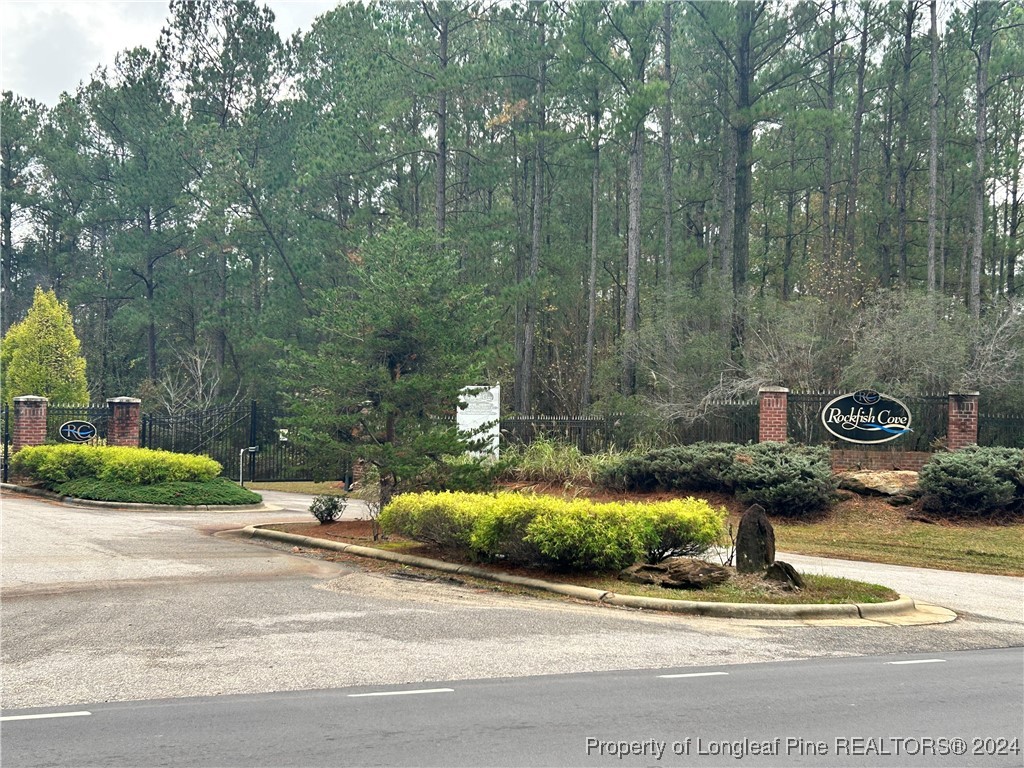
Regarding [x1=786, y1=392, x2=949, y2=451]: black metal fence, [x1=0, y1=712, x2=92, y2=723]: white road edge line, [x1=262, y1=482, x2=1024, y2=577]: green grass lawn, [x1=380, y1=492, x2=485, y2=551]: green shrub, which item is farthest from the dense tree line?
[x1=0, y1=712, x2=92, y2=723]: white road edge line

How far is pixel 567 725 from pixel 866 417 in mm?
19755

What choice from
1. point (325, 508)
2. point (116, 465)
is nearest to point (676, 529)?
point (325, 508)

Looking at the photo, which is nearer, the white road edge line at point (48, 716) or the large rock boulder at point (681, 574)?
the white road edge line at point (48, 716)

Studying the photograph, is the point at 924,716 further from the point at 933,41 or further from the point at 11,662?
the point at 933,41

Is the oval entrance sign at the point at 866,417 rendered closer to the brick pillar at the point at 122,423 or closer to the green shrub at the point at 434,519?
the green shrub at the point at 434,519

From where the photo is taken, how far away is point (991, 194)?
152 feet

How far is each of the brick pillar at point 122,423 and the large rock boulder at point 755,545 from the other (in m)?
20.8

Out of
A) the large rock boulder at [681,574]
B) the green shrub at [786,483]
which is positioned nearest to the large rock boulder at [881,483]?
the green shrub at [786,483]

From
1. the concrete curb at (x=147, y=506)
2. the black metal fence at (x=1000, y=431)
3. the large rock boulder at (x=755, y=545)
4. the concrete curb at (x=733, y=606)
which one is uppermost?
the black metal fence at (x=1000, y=431)

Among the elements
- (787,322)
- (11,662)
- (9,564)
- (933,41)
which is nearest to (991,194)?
(933,41)

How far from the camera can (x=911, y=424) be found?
24875 millimetres

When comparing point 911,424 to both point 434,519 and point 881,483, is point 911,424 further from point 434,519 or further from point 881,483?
point 434,519

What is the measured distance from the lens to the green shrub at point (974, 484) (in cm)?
2033

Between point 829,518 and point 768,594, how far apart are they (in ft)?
31.9
